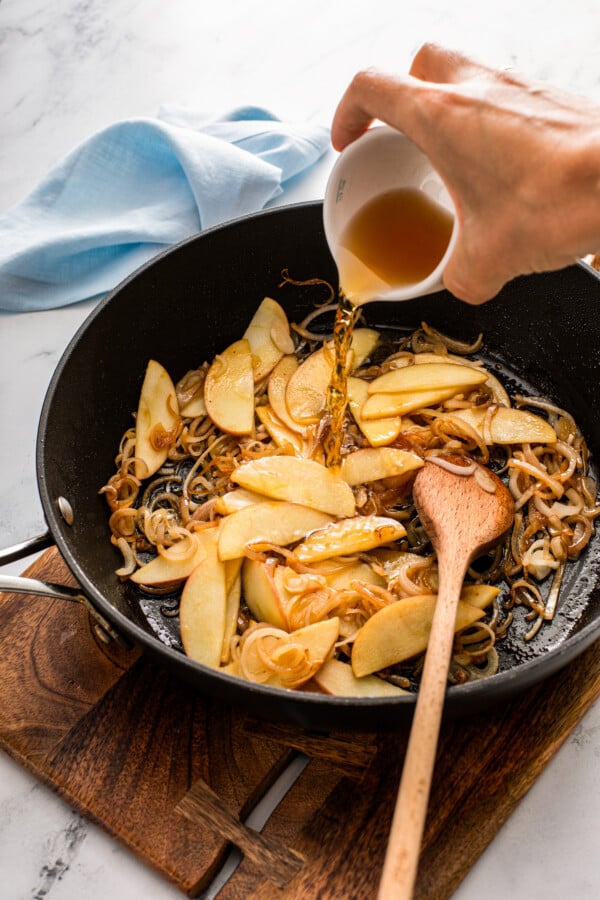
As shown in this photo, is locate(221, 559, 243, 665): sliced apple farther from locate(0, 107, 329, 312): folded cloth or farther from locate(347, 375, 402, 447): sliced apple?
locate(0, 107, 329, 312): folded cloth

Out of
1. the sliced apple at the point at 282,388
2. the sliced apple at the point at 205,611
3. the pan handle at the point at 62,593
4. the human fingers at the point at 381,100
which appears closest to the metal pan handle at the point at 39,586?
the pan handle at the point at 62,593

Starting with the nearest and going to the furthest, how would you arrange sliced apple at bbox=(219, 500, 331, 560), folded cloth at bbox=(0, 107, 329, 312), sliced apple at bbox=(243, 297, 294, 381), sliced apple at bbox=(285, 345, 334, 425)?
1. sliced apple at bbox=(219, 500, 331, 560)
2. sliced apple at bbox=(285, 345, 334, 425)
3. sliced apple at bbox=(243, 297, 294, 381)
4. folded cloth at bbox=(0, 107, 329, 312)

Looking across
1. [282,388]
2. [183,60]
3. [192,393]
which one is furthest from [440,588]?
[183,60]

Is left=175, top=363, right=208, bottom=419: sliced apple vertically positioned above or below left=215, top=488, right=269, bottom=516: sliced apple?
above

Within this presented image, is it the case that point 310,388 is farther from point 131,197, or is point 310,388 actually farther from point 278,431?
point 131,197

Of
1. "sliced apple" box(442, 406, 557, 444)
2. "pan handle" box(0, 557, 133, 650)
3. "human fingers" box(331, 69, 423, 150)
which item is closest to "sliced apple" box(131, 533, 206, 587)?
"pan handle" box(0, 557, 133, 650)

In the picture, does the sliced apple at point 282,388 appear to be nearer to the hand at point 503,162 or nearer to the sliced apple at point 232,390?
the sliced apple at point 232,390
